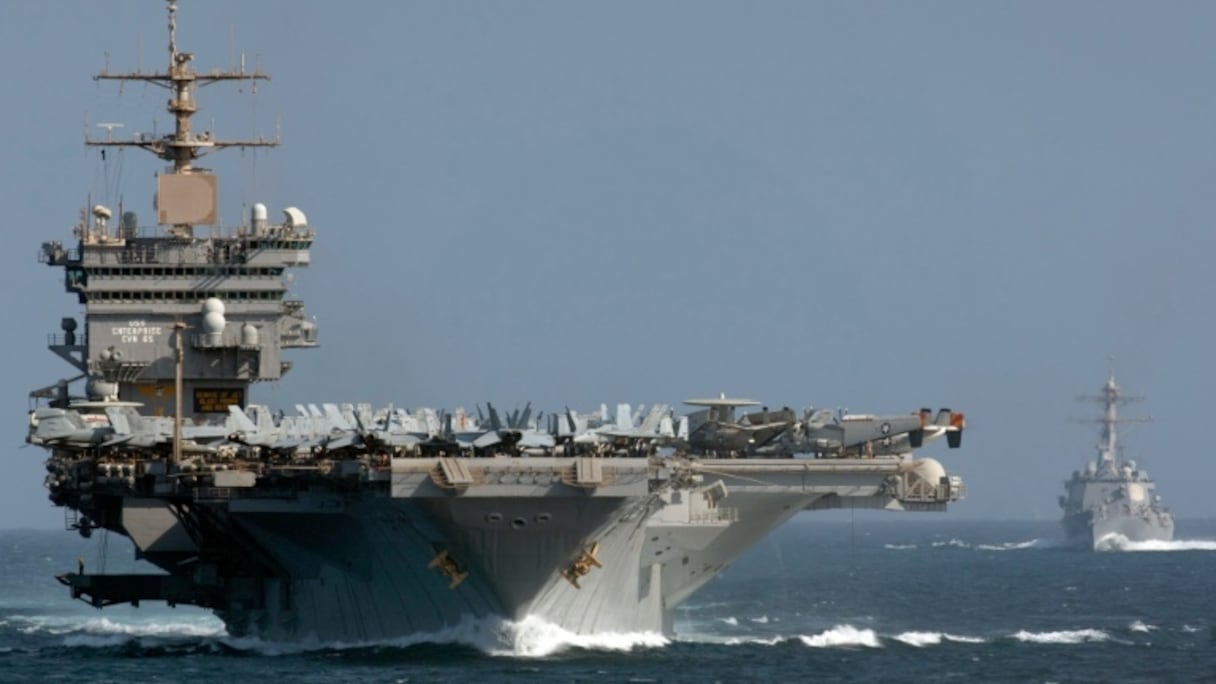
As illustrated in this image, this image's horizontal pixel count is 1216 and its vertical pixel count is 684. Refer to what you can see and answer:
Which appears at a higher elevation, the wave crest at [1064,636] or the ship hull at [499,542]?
the ship hull at [499,542]

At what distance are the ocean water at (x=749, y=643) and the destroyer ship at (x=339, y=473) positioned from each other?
69 cm

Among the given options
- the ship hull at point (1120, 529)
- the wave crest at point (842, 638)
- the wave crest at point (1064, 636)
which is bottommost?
the wave crest at point (1064, 636)

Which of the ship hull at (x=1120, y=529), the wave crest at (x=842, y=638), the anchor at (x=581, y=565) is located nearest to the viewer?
the anchor at (x=581, y=565)

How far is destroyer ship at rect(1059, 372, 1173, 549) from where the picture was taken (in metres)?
136

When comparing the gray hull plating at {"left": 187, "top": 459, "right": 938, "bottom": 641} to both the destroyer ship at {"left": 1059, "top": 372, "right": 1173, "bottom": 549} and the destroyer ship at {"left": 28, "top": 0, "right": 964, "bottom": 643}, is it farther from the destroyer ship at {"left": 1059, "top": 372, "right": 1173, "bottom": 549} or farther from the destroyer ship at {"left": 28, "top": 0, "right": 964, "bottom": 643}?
the destroyer ship at {"left": 1059, "top": 372, "right": 1173, "bottom": 549}

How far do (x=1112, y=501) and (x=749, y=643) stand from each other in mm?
93317

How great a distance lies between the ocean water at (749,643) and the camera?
130 ft

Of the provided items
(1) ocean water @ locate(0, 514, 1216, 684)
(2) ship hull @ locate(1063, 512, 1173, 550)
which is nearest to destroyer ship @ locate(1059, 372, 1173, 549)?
(2) ship hull @ locate(1063, 512, 1173, 550)

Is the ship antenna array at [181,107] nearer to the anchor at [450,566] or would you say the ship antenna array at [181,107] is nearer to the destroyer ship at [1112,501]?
the anchor at [450,566]

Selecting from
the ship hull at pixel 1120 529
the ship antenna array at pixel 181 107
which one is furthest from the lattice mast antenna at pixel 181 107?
the ship hull at pixel 1120 529

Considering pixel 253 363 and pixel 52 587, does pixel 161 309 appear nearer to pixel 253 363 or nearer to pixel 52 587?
pixel 253 363

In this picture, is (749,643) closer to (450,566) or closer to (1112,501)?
(450,566)

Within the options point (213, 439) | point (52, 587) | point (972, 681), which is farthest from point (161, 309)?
point (52, 587)

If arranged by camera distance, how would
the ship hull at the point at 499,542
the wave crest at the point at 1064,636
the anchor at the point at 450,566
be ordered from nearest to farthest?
the ship hull at the point at 499,542, the anchor at the point at 450,566, the wave crest at the point at 1064,636
